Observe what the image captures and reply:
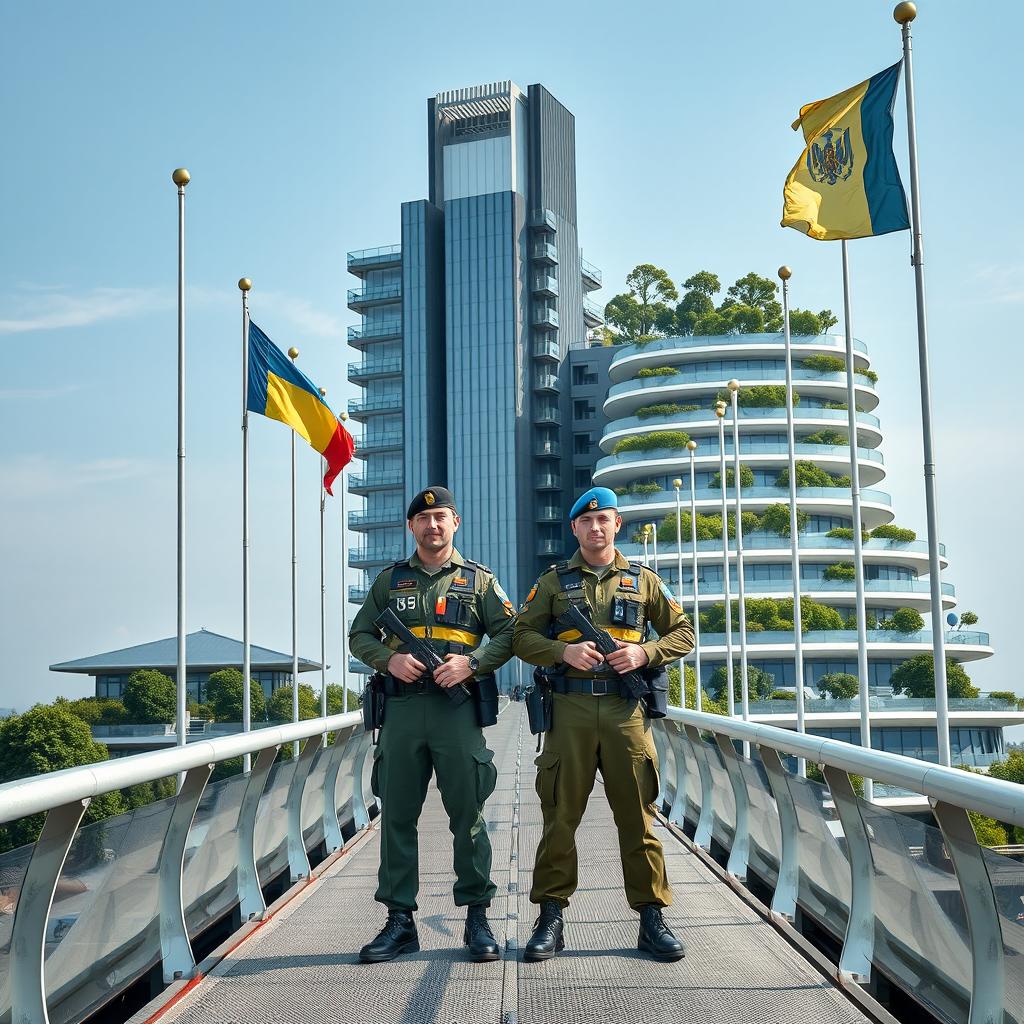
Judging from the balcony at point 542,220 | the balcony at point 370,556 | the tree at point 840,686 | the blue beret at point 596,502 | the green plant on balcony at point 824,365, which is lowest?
the tree at point 840,686

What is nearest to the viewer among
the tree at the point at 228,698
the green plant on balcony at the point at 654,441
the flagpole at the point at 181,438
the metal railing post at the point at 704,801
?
the metal railing post at the point at 704,801

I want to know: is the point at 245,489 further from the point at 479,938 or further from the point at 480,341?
the point at 480,341

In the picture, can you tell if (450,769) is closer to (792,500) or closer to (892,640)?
(792,500)

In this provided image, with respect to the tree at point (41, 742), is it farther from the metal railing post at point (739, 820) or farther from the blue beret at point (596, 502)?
the blue beret at point (596, 502)

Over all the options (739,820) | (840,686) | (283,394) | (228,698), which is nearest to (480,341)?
(228,698)

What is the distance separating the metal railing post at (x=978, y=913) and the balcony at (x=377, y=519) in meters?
103

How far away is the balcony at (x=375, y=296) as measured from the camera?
110 m

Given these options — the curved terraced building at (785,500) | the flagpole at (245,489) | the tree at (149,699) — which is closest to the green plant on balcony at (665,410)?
the curved terraced building at (785,500)

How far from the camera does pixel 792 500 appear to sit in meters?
33.3

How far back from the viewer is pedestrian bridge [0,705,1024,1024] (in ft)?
13.5

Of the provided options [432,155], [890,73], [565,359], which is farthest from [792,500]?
[432,155]

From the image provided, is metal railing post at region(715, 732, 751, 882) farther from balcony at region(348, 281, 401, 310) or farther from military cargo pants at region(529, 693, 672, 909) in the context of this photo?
balcony at region(348, 281, 401, 310)

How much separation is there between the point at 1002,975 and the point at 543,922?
245 centimetres

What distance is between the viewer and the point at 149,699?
77.2 metres
